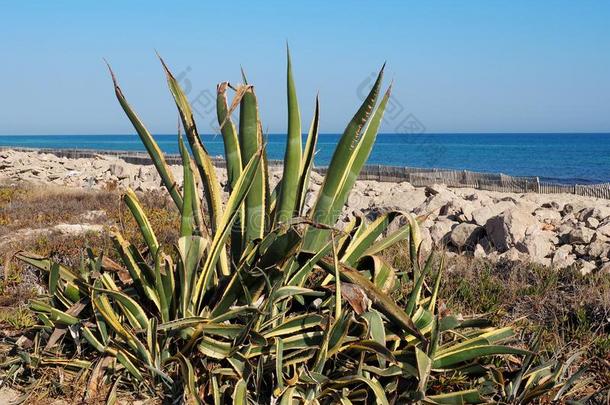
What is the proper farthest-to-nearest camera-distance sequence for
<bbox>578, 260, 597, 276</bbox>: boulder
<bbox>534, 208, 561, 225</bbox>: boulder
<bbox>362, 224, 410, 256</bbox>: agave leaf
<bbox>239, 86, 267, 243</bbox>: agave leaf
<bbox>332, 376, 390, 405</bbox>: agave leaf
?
<bbox>534, 208, 561, 225</bbox>: boulder → <bbox>578, 260, 597, 276</bbox>: boulder → <bbox>362, 224, 410, 256</bbox>: agave leaf → <bbox>239, 86, 267, 243</bbox>: agave leaf → <bbox>332, 376, 390, 405</bbox>: agave leaf

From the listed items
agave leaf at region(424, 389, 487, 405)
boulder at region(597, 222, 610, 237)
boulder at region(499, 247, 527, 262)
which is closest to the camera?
agave leaf at region(424, 389, 487, 405)

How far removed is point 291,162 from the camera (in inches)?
129

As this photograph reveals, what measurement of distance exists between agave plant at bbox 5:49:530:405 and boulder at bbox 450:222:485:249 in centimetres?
421

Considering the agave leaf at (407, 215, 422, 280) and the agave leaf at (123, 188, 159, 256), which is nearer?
the agave leaf at (407, 215, 422, 280)

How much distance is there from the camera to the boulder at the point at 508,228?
7277 mm

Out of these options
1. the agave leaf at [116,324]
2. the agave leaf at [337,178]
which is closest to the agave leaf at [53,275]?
the agave leaf at [116,324]

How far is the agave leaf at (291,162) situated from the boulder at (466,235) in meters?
4.70

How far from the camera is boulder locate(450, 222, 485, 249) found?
25.2 feet

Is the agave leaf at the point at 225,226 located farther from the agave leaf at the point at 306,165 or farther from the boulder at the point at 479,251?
the boulder at the point at 479,251

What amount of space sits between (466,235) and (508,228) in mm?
569

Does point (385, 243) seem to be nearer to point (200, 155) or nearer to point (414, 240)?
point (414, 240)

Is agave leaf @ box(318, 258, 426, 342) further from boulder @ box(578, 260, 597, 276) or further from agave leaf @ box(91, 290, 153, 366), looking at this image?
boulder @ box(578, 260, 597, 276)

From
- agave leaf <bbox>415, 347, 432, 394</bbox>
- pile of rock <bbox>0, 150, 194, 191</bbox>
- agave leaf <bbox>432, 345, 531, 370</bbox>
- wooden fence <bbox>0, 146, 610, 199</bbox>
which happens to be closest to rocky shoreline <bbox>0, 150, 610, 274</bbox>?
agave leaf <bbox>432, 345, 531, 370</bbox>

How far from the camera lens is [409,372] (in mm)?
2936
